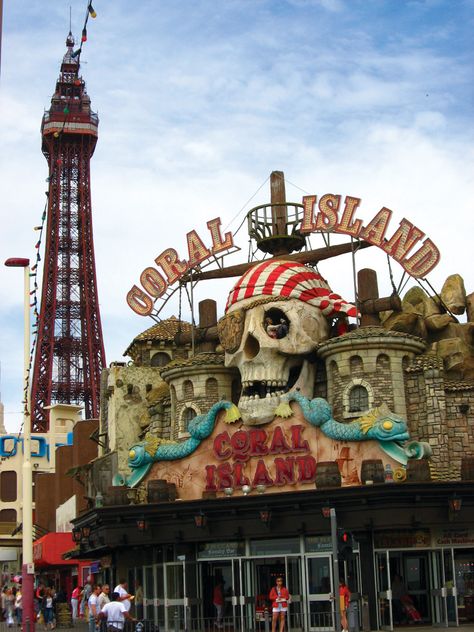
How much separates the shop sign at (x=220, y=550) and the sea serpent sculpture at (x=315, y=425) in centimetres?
404

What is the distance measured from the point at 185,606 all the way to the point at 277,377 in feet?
30.8

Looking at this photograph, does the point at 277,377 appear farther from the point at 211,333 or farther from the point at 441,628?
the point at 441,628

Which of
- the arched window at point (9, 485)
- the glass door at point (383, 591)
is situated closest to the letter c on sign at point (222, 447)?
the glass door at point (383, 591)

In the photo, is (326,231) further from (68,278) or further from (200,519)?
(68,278)

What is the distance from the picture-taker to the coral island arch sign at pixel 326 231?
152 feet

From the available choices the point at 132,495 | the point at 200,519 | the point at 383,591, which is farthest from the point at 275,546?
the point at 132,495

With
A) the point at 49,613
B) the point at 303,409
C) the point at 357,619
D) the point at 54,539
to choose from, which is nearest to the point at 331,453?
the point at 303,409

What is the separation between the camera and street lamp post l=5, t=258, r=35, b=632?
3409 centimetres

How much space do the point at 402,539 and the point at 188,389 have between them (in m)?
12.0

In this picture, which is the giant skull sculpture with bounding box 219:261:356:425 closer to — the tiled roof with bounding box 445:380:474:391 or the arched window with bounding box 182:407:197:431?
the arched window with bounding box 182:407:197:431

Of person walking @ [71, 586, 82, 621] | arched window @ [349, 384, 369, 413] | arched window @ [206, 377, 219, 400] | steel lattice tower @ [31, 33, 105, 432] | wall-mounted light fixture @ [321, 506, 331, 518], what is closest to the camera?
wall-mounted light fixture @ [321, 506, 331, 518]

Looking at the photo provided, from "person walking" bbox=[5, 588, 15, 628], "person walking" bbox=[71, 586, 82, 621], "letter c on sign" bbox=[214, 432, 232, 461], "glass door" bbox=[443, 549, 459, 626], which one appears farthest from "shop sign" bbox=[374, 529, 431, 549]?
"person walking" bbox=[71, 586, 82, 621]

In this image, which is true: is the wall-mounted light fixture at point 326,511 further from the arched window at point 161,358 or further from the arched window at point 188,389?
the arched window at point 161,358

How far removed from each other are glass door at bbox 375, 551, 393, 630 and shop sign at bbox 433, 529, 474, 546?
1.96m
